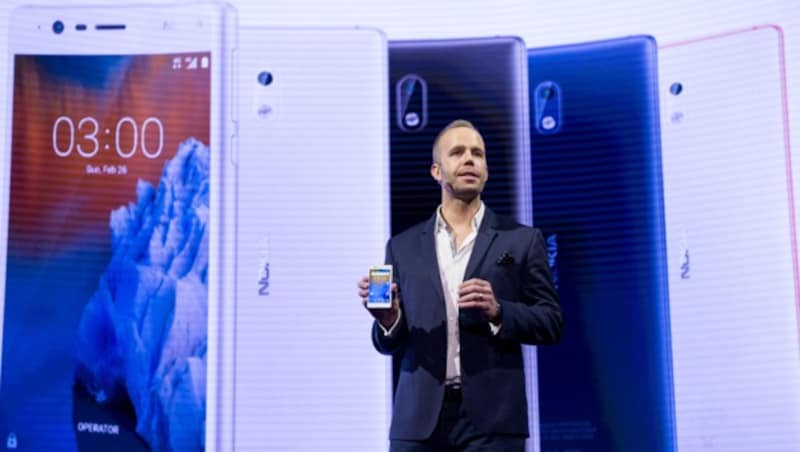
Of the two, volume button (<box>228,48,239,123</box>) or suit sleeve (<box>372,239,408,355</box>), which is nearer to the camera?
suit sleeve (<box>372,239,408,355</box>)

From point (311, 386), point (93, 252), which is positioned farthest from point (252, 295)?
point (93, 252)

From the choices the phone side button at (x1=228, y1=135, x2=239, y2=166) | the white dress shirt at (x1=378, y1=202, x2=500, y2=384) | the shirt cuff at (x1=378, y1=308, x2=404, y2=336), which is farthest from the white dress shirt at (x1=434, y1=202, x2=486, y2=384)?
the phone side button at (x1=228, y1=135, x2=239, y2=166)

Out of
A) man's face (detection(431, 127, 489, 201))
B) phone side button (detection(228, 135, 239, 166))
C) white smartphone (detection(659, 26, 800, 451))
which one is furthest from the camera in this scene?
phone side button (detection(228, 135, 239, 166))

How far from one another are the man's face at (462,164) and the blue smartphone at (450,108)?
2.66ft

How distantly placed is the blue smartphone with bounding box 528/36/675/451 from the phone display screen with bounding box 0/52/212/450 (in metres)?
1.18

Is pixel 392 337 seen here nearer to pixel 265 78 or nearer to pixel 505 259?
pixel 505 259

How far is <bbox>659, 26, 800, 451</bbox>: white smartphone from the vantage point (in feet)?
9.25

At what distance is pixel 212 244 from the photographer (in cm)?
315

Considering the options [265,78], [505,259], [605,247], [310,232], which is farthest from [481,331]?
[265,78]

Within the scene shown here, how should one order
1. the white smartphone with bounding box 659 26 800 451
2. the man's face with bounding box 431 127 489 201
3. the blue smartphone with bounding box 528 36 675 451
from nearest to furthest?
the man's face with bounding box 431 127 489 201 → the white smartphone with bounding box 659 26 800 451 → the blue smartphone with bounding box 528 36 675 451

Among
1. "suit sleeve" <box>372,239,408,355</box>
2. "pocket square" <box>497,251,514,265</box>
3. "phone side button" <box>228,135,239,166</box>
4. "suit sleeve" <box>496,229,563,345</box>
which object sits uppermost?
"phone side button" <box>228,135,239,166</box>

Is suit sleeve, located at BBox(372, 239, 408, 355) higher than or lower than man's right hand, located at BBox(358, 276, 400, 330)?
lower

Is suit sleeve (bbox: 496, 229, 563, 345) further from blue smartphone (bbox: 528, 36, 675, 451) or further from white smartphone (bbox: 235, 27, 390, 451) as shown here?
white smartphone (bbox: 235, 27, 390, 451)

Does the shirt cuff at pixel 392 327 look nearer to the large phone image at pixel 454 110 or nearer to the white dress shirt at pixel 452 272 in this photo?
the white dress shirt at pixel 452 272
